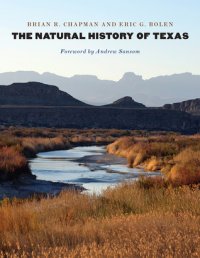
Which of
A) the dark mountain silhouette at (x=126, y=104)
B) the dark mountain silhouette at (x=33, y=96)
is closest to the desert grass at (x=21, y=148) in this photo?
the dark mountain silhouette at (x=33, y=96)

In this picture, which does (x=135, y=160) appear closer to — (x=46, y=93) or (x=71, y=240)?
(x=71, y=240)

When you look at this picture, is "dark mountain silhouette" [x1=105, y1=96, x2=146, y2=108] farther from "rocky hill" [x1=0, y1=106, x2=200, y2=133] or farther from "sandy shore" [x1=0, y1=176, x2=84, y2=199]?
"sandy shore" [x1=0, y1=176, x2=84, y2=199]

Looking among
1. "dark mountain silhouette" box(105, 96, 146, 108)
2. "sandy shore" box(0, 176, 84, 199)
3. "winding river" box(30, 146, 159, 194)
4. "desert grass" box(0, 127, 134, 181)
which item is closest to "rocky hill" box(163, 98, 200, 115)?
"dark mountain silhouette" box(105, 96, 146, 108)

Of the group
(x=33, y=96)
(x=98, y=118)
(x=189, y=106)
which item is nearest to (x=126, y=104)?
(x=189, y=106)

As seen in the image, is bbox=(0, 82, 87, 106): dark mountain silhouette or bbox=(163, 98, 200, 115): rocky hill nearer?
bbox=(0, 82, 87, 106): dark mountain silhouette

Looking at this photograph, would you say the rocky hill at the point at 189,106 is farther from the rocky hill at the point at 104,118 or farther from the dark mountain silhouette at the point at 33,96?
the rocky hill at the point at 104,118

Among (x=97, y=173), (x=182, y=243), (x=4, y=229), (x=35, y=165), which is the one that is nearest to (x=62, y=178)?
(x=97, y=173)

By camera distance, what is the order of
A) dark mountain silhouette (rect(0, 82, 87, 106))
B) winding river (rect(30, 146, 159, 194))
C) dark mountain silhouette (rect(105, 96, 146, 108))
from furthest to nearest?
dark mountain silhouette (rect(105, 96, 146, 108)), dark mountain silhouette (rect(0, 82, 87, 106)), winding river (rect(30, 146, 159, 194))
